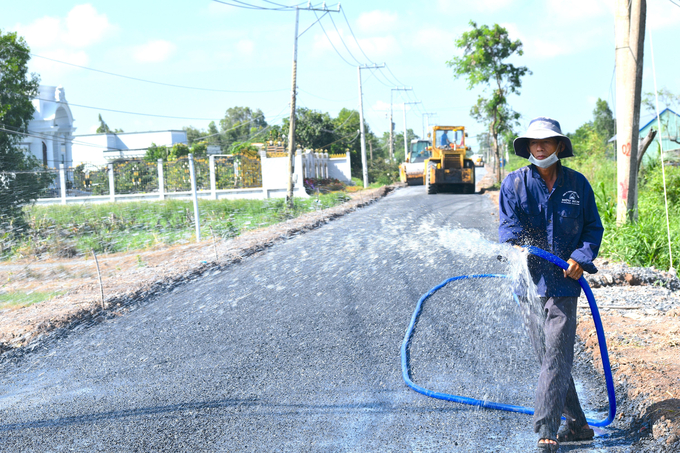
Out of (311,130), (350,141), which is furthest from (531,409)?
(350,141)

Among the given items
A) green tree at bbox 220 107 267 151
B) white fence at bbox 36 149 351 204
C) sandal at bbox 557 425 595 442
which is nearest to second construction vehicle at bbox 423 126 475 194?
white fence at bbox 36 149 351 204

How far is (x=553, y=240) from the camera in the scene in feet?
11.4

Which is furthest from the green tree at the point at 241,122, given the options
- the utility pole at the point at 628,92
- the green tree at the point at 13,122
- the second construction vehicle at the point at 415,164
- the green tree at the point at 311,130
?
the utility pole at the point at 628,92

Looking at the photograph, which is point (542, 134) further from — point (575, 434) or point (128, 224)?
point (128, 224)

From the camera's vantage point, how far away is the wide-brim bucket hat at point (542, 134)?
11.1 feet

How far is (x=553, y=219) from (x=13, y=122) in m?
15.9

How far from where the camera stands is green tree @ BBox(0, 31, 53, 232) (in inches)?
611

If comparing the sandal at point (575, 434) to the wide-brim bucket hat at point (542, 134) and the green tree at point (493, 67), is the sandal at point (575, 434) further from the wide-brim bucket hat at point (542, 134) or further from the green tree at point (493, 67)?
the green tree at point (493, 67)

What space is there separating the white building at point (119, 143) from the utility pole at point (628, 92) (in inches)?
2381

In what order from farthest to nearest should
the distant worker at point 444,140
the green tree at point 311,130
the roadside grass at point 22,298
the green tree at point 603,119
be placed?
the green tree at point 603,119 < the green tree at point 311,130 < the distant worker at point 444,140 < the roadside grass at point 22,298

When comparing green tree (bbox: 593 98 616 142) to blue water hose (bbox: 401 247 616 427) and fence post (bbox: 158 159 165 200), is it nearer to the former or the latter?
fence post (bbox: 158 159 165 200)

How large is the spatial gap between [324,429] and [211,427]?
728mm

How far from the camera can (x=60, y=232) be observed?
724 inches

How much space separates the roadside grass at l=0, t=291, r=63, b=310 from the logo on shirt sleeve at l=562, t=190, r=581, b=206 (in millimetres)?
8615
